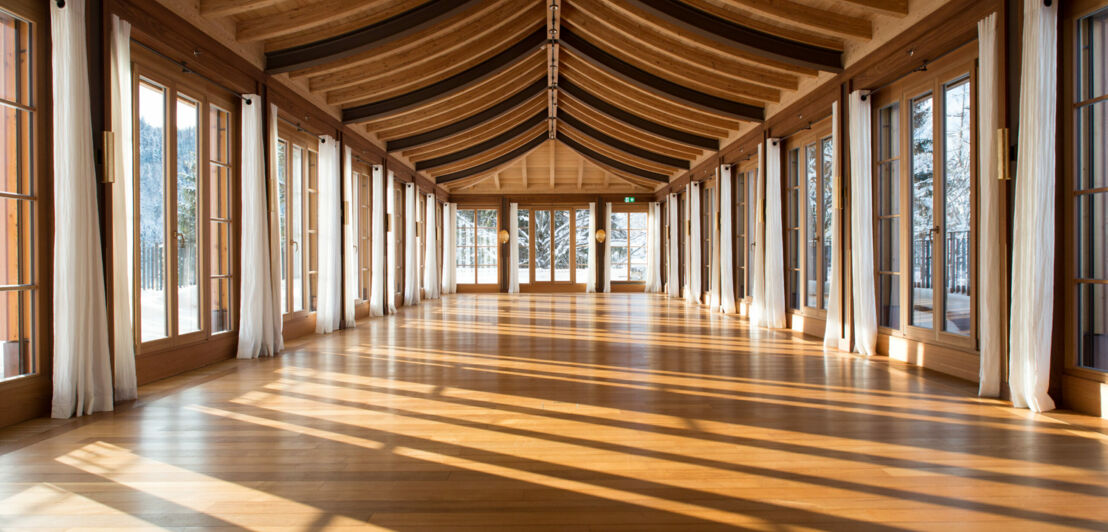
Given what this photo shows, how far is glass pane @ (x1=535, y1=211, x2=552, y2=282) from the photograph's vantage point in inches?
679

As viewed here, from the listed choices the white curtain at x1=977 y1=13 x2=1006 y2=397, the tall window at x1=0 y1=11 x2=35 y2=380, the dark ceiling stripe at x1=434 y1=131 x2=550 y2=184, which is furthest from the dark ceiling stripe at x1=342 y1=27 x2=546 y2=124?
the dark ceiling stripe at x1=434 y1=131 x2=550 y2=184

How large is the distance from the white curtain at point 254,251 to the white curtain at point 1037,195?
574cm

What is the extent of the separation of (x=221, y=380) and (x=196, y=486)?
8.11 ft

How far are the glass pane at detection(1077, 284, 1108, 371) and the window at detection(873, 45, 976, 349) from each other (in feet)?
3.40

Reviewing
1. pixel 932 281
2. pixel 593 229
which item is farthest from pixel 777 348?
pixel 593 229

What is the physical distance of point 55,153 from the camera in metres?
3.67

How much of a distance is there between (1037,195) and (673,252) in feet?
37.0

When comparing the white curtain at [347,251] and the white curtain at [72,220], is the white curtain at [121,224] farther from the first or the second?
the white curtain at [347,251]

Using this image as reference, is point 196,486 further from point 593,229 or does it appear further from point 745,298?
point 593,229

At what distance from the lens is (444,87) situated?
8398 mm

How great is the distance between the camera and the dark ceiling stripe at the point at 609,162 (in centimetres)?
1444

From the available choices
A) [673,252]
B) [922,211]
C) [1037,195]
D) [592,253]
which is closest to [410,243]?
[592,253]

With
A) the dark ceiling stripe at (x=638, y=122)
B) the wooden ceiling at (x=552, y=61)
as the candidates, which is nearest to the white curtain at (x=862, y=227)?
the wooden ceiling at (x=552, y=61)

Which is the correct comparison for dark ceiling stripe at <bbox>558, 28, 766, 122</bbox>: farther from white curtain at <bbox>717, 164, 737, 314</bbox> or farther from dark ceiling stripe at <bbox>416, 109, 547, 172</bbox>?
dark ceiling stripe at <bbox>416, 109, 547, 172</bbox>
